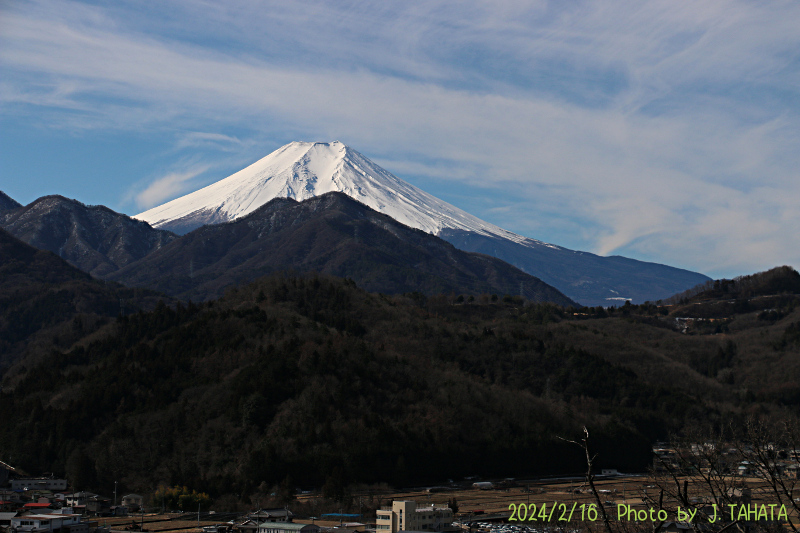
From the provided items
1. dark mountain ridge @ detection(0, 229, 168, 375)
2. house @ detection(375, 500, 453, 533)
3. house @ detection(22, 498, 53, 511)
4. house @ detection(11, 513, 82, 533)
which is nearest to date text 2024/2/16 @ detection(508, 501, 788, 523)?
house @ detection(375, 500, 453, 533)

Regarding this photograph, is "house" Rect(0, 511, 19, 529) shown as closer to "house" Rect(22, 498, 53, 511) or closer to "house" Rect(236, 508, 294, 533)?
"house" Rect(22, 498, 53, 511)

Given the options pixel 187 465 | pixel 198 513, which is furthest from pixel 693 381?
pixel 198 513

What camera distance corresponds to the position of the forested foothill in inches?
2474

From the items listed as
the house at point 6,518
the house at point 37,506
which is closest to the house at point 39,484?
the house at point 37,506

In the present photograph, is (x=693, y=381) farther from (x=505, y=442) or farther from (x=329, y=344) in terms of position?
(x=329, y=344)

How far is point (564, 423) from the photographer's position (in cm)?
7631

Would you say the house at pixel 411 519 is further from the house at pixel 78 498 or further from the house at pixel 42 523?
the house at pixel 78 498

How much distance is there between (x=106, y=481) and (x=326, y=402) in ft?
60.3

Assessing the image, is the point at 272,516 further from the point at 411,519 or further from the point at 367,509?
the point at 411,519

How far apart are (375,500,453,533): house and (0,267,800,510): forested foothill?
1403 centimetres

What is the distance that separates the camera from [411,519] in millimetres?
39438

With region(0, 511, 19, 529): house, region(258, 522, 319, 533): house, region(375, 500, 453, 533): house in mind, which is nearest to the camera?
region(258, 522, 319, 533): house

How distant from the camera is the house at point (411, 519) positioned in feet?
129

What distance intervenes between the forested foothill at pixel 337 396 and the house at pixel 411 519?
46.0 ft
